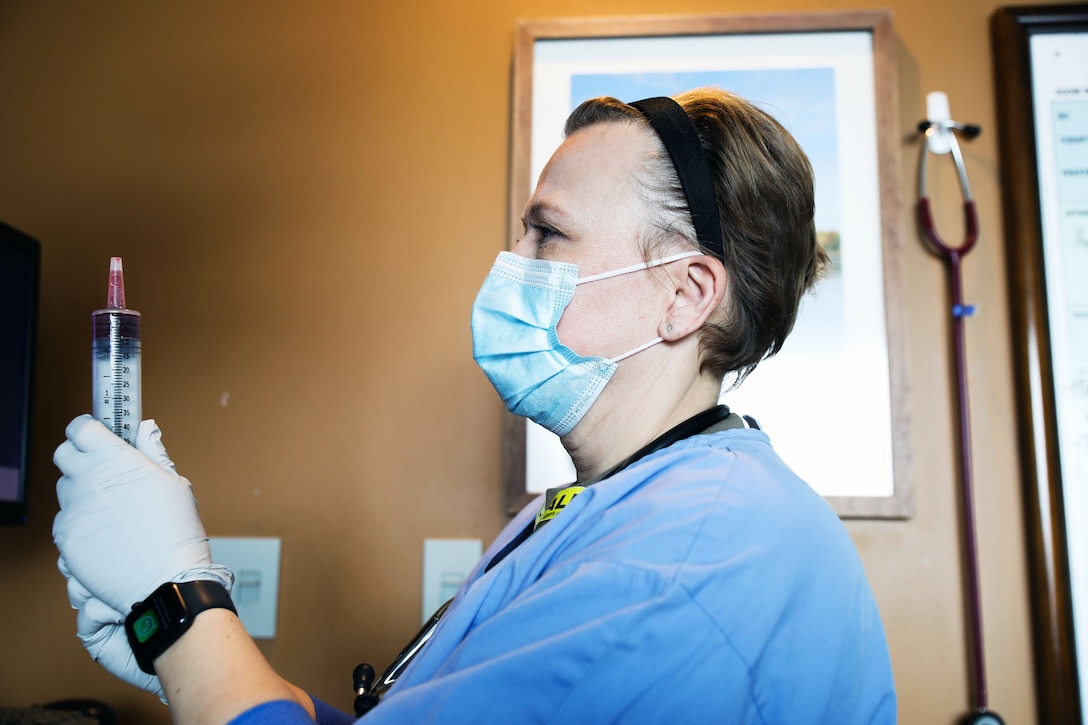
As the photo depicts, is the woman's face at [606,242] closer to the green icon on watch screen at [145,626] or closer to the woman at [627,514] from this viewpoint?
the woman at [627,514]

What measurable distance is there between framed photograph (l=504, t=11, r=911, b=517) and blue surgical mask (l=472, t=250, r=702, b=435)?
43 centimetres

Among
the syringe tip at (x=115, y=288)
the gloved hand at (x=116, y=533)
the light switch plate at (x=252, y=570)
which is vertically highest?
the syringe tip at (x=115, y=288)

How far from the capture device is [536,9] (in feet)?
5.12

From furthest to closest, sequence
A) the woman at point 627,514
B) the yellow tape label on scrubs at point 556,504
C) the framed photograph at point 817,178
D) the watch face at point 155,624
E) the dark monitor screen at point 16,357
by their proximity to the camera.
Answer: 1. the framed photograph at point 817,178
2. the dark monitor screen at point 16,357
3. the yellow tape label on scrubs at point 556,504
4. the watch face at point 155,624
5. the woman at point 627,514

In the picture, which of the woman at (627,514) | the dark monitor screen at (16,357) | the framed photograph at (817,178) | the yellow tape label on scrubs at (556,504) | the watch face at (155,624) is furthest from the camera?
the framed photograph at (817,178)

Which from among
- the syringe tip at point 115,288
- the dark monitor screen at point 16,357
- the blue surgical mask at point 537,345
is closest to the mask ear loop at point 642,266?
the blue surgical mask at point 537,345

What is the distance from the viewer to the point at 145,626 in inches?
31.5

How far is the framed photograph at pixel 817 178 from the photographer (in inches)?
55.2

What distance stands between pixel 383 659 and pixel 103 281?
894mm

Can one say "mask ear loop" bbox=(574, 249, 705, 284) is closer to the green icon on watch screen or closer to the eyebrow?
the eyebrow

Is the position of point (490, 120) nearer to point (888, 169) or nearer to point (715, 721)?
point (888, 169)

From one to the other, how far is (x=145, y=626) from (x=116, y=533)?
105 millimetres

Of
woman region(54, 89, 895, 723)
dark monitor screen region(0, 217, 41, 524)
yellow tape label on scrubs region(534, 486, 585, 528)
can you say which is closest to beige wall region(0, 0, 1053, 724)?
dark monitor screen region(0, 217, 41, 524)

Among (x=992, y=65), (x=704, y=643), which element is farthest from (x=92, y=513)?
(x=992, y=65)
